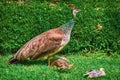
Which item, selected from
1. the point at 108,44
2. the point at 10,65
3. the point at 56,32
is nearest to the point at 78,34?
the point at 108,44

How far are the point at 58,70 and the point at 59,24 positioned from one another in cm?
239

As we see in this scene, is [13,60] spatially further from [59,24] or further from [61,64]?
[59,24]

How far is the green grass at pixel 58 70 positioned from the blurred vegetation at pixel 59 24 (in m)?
0.53

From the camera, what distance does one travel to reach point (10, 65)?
8.52m

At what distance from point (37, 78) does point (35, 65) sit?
93 cm

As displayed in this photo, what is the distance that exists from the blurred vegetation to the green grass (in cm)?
53

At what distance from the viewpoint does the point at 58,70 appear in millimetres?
8047

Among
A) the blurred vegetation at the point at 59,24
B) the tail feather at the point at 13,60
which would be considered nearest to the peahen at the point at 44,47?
the tail feather at the point at 13,60

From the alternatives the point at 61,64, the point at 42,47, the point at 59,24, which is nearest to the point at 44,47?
the point at 42,47

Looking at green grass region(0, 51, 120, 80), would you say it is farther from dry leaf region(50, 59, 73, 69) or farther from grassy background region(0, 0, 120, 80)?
dry leaf region(50, 59, 73, 69)

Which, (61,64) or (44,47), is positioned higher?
(44,47)

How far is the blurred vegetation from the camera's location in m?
9.97

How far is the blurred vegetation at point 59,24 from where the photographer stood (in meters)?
9.97

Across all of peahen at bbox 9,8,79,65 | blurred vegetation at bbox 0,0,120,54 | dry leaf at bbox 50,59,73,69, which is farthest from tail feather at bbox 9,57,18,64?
blurred vegetation at bbox 0,0,120,54
